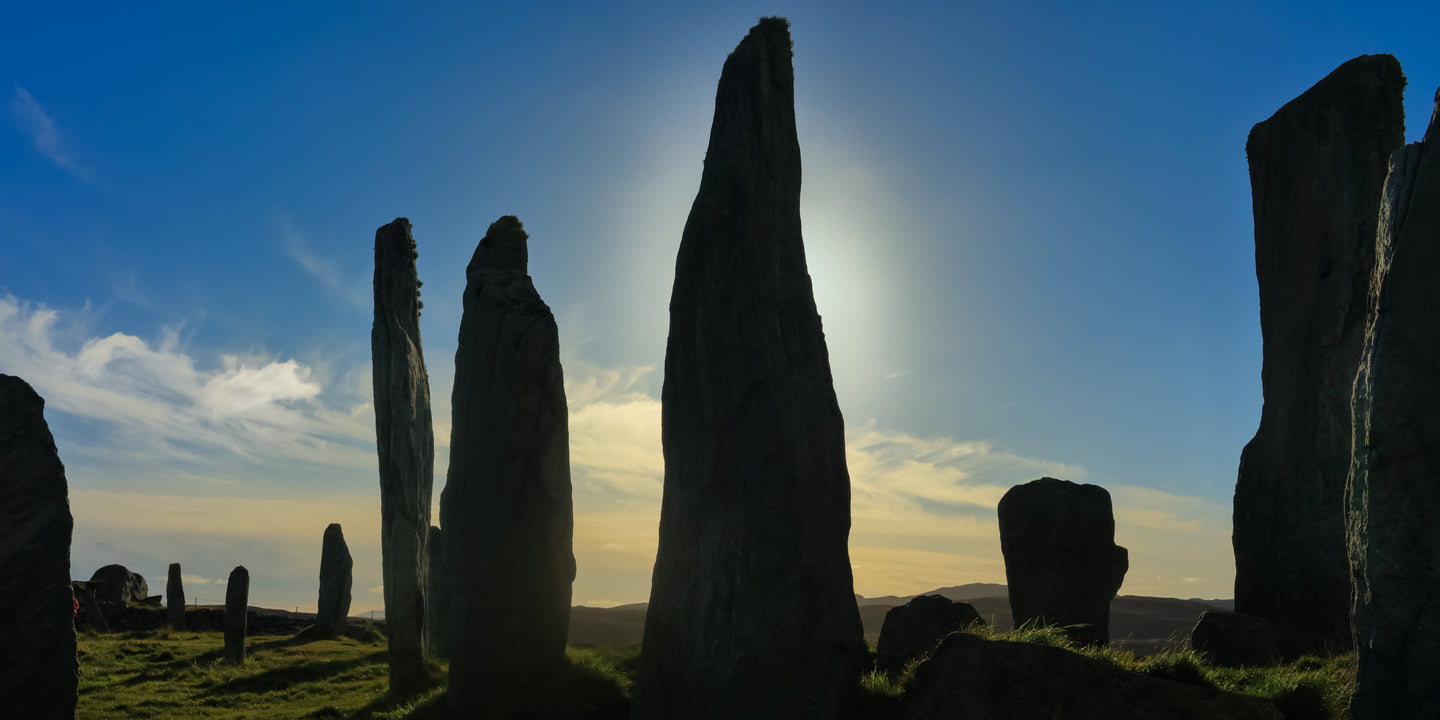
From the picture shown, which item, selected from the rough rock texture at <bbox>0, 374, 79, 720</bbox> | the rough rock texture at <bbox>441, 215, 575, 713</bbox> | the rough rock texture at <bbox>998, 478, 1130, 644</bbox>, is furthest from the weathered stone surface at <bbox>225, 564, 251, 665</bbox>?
the rough rock texture at <bbox>998, 478, 1130, 644</bbox>

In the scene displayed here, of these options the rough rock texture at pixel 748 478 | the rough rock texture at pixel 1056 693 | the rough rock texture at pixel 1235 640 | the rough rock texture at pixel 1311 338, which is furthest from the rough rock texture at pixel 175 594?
the rough rock texture at pixel 1311 338

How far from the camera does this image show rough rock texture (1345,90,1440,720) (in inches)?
312

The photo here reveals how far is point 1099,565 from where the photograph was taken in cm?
1700

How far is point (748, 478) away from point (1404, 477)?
598cm

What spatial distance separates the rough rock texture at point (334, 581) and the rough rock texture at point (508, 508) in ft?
63.8

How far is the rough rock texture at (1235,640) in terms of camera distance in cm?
1395

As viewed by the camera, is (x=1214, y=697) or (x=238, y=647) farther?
(x=238, y=647)

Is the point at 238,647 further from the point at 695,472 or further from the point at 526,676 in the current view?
the point at 695,472

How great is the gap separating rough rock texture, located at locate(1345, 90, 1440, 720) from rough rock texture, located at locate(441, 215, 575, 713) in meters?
8.97

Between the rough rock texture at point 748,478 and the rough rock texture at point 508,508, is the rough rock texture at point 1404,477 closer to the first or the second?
the rough rock texture at point 748,478

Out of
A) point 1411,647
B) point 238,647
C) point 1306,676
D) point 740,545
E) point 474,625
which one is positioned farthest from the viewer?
point 238,647

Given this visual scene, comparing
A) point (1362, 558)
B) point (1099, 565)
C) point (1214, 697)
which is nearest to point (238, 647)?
point (1099, 565)

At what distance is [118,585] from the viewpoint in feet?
129

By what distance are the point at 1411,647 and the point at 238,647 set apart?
22389 millimetres
